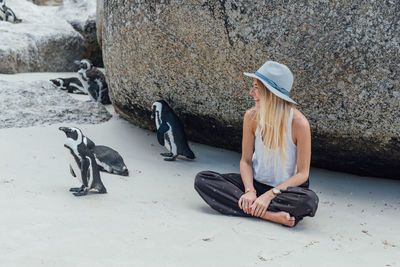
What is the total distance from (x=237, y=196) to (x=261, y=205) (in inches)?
6.4

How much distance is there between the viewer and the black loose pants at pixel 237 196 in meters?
2.99

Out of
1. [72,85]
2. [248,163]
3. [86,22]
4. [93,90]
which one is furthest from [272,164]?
[86,22]

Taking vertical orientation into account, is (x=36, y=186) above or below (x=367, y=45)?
below

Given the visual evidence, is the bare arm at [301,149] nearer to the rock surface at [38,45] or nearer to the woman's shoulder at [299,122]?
the woman's shoulder at [299,122]

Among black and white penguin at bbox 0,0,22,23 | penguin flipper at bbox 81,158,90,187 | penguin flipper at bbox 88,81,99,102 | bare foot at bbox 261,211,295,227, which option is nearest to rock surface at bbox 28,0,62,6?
black and white penguin at bbox 0,0,22,23

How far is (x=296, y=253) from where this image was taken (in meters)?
2.61

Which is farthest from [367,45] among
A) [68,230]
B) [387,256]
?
[68,230]

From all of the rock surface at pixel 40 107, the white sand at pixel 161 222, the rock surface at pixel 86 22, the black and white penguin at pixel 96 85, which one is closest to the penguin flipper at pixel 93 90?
the black and white penguin at pixel 96 85

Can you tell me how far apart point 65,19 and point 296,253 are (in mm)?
6904

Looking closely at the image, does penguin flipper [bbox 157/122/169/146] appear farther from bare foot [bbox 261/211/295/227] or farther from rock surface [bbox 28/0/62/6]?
rock surface [bbox 28/0/62/6]

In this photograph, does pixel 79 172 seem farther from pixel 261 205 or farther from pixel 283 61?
pixel 283 61

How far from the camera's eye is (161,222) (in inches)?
112

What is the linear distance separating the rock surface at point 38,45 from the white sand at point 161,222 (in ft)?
9.39

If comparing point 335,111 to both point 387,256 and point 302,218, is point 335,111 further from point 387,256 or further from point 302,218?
point 387,256
